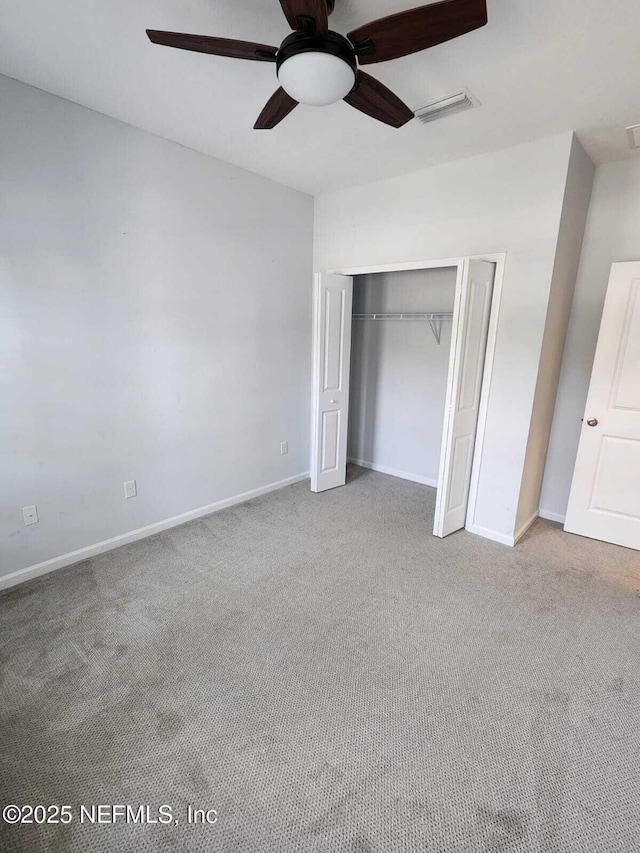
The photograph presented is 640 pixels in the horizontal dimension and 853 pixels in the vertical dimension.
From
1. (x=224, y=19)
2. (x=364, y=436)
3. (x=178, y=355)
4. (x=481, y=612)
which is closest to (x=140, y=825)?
(x=481, y=612)

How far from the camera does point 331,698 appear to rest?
1.72 meters

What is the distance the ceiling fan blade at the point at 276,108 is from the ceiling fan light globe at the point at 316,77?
0.58ft

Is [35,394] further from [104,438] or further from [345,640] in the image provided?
[345,640]

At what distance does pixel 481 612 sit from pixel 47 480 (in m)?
2.74

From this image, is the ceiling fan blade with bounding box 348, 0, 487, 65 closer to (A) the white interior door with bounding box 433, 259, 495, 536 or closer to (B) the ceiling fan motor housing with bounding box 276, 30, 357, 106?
(B) the ceiling fan motor housing with bounding box 276, 30, 357, 106

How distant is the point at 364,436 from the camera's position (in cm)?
466

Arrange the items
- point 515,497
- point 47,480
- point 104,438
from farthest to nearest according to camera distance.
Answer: point 515,497, point 104,438, point 47,480

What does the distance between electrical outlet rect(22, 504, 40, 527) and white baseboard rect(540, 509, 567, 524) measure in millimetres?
3850

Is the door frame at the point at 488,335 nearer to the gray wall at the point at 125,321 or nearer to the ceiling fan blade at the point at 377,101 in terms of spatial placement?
the ceiling fan blade at the point at 377,101

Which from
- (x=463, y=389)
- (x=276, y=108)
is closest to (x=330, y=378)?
(x=463, y=389)

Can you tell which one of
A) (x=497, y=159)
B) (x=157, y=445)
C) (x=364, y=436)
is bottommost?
(x=364, y=436)

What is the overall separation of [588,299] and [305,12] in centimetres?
280

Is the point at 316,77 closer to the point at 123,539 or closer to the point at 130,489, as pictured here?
the point at 130,489

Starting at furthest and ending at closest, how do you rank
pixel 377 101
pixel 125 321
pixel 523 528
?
1. pixel 523 528
2. pixel 125 321
3. pixel 377 101
